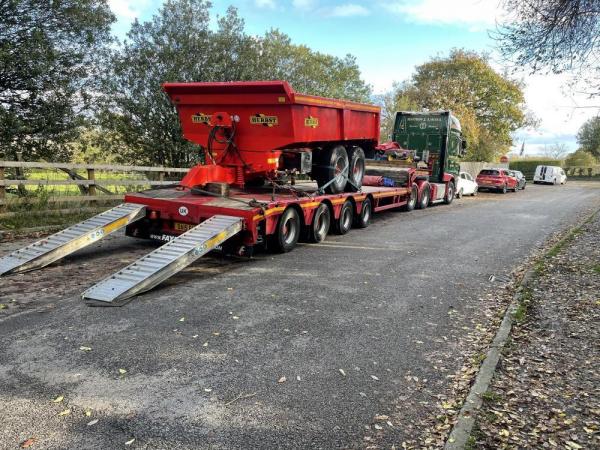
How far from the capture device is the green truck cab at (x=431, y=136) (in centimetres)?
1802

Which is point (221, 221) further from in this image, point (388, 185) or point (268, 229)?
point (388, 185)

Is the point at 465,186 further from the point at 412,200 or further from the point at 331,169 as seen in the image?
the point at 331,169

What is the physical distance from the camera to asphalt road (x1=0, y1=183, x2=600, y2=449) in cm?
338

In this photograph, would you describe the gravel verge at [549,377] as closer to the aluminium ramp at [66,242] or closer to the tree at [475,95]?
the aluminium ramp at [66,242]

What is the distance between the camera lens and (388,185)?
15484 millimetres

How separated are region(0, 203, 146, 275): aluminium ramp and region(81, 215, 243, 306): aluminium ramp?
1.41m

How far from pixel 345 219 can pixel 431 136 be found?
28.1 ft

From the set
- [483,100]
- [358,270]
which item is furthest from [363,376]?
[483,100]

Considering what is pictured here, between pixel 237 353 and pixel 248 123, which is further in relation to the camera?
pixel 248 123

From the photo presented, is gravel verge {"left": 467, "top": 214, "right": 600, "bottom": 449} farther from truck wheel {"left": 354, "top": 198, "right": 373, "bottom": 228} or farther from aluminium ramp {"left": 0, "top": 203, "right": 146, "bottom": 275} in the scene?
aluminium ramp {"left": 0, "top": 203, "right": 146, "bottom": 275}

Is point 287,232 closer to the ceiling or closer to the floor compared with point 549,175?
closer to the ceiling

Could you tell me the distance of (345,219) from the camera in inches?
449

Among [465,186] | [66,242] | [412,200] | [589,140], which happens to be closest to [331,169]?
[66,242]

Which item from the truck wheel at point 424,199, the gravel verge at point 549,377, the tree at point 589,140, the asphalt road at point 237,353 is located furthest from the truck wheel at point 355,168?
the tree at point 589,140
